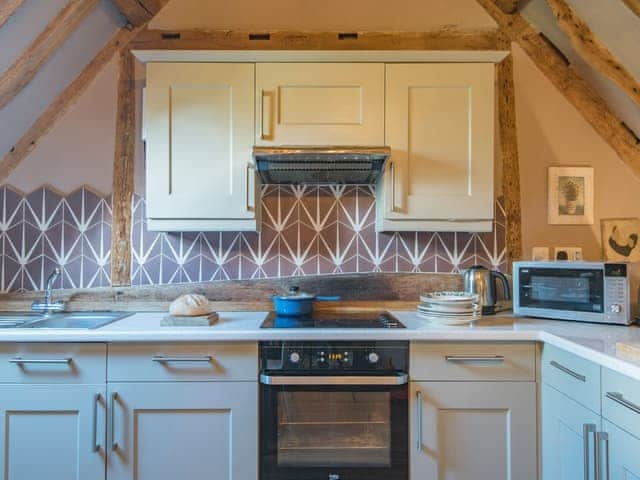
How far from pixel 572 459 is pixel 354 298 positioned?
1154 mm

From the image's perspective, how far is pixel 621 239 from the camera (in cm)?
217

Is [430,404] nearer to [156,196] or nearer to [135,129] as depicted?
[156,196]

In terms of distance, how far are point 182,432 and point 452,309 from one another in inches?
48.7

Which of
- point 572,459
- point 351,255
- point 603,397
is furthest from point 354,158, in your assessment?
point 572,459

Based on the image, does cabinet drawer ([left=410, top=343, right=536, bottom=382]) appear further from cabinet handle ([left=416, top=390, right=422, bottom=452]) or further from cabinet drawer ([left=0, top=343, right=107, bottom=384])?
cabinet drawer ([left=0, top=343, right=107, bottom=384])

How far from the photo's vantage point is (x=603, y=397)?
1.28m

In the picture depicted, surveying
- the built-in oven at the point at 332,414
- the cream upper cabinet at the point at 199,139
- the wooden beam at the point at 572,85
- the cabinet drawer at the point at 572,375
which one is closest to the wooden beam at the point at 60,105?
the cream upper cabinet at the point at 199,139

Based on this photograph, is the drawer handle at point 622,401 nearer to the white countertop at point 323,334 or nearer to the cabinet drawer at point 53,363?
the white countertop at point 323,334

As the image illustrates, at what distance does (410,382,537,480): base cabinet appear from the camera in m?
1.59

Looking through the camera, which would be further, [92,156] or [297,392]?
[92,156]

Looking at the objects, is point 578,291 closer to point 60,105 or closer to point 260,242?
point 260,242

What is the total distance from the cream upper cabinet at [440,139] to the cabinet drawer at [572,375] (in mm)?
680

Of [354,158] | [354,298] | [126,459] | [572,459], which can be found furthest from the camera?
[354,298]

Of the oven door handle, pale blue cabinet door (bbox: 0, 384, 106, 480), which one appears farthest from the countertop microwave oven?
pale blue cabinet door (bbox: 0, 384, 106, 480)
